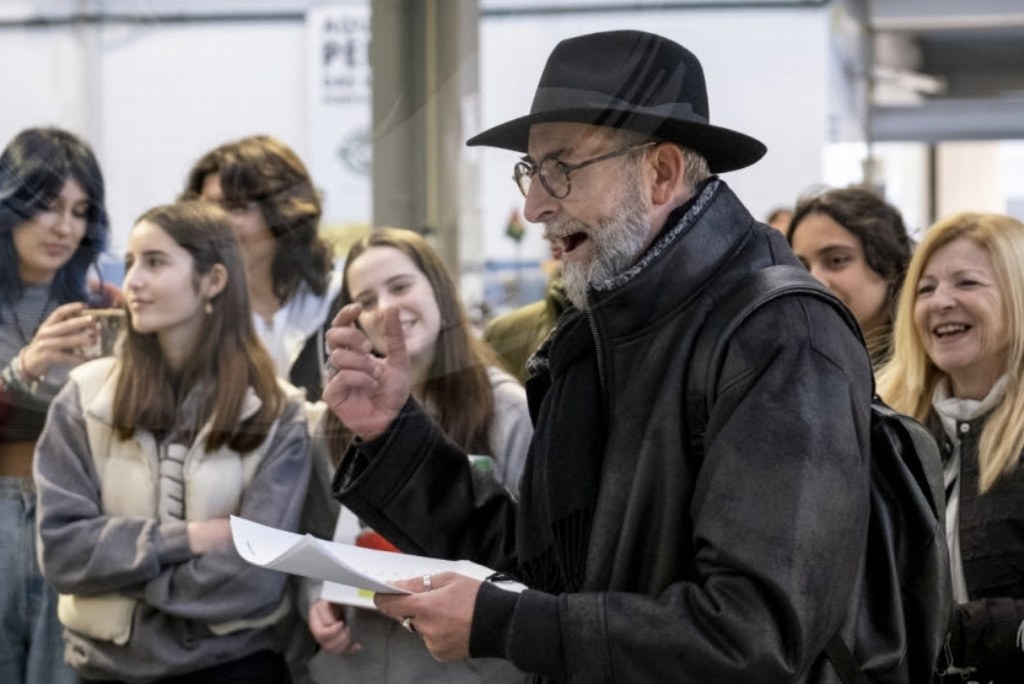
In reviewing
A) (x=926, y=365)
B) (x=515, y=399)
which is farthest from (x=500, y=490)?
(x=926, y=365)

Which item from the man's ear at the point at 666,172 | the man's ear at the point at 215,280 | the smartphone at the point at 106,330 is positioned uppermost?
the man's ear at the point at 666,172

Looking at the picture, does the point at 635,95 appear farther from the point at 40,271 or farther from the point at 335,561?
the point at 40,271

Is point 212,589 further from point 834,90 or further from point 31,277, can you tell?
point 834,90

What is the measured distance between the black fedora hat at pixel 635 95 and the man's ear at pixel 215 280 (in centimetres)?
49

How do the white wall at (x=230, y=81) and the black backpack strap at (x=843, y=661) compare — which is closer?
the black backpack strap at (x=843, y=661)

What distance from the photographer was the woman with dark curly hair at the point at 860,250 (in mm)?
2977

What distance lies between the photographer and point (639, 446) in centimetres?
147

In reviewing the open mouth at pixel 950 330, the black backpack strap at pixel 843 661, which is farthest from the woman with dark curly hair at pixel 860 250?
the black backpack strap at pixel 843 661

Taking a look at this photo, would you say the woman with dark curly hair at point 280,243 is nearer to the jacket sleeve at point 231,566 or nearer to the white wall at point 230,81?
the white wall at point 230,81

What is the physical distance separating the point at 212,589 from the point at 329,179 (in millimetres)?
861

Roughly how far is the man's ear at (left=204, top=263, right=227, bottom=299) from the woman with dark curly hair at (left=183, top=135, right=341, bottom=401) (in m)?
0.05

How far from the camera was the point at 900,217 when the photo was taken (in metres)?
3.06

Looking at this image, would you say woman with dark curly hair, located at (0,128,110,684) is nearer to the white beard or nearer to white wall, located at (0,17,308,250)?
white wall, located at (0,17,308,250)

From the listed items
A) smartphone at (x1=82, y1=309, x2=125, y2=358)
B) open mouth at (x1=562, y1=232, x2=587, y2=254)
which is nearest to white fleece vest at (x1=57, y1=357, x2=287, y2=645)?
smartphone at (x1=82, y1=309, x2=125, y2=358)
